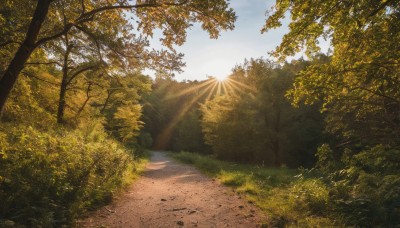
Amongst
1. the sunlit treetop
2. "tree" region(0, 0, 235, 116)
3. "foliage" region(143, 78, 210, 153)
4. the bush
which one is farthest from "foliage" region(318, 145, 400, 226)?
"foliage" region(143, 78, 210, 153)

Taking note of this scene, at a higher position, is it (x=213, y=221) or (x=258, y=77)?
(x=258, y=77)

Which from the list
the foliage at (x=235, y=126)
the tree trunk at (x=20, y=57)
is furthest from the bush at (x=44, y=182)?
the foliage at (x=235, y=126)

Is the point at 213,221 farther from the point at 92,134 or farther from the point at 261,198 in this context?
the point at 92,134

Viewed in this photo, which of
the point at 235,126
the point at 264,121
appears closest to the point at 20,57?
the point at 235,126

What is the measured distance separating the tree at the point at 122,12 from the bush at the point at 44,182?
1610 millimetres

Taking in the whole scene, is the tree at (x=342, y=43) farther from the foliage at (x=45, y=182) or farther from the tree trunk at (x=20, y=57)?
the foliage at (x=45, y=182)

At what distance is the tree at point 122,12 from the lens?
5.55m

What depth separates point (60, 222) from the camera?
5.76 meters

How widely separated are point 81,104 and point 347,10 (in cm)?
1496

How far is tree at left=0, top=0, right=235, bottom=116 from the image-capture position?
5.55 meters

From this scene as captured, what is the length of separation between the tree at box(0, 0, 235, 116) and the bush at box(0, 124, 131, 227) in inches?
63.4

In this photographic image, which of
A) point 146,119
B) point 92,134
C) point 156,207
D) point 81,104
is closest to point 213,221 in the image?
point 156,207

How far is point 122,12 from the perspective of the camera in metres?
7.47

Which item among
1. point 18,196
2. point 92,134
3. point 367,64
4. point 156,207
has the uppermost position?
point 367,64
